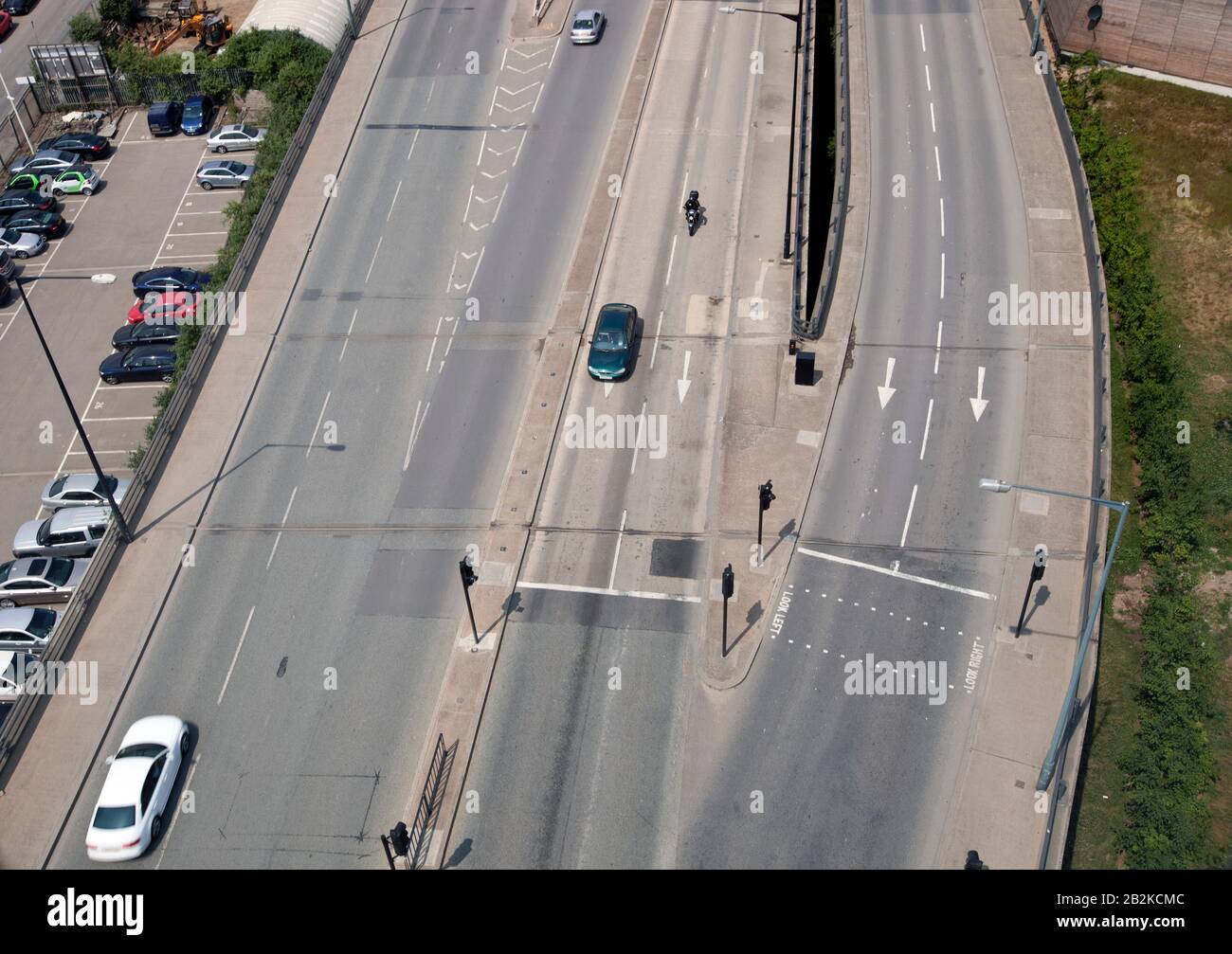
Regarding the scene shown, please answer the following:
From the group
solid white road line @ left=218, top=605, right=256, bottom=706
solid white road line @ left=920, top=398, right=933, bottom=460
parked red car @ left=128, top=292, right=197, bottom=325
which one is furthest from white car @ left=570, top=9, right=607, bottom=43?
solid white road line @ left=218, top=605, right=256, bottom=706

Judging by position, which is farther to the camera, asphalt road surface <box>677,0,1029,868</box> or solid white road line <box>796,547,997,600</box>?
solid white road line <box>796,547,997,600</box>

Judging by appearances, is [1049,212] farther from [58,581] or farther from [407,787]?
[58,581]

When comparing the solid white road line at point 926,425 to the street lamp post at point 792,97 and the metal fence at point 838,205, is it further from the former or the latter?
the street lamp post at point 792,97

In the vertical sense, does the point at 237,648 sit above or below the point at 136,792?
below

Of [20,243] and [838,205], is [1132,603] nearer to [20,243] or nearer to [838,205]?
[838,205]

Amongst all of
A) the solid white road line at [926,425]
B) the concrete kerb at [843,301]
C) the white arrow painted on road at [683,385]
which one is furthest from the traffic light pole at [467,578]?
the solid white road line at [926,425]

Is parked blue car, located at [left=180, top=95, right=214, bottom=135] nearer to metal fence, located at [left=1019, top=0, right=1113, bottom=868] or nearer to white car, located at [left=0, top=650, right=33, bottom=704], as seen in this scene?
white car, located at [left=0, top=650, right=33, bottom=704]

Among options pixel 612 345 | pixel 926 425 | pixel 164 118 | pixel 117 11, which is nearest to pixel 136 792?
pixel 612 345
